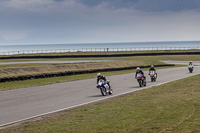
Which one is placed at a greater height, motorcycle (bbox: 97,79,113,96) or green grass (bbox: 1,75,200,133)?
motorcycle (bbox: 97,79,113,96)

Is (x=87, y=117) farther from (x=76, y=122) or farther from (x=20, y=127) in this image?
(x=20, y=127)

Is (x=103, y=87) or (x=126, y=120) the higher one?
(x=103, y=87)

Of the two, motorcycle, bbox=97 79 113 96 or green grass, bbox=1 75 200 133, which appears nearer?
green grass, bbox=1 75 200 133

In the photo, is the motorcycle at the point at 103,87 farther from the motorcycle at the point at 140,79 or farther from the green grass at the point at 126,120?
the motorcycle at the point at 140,79

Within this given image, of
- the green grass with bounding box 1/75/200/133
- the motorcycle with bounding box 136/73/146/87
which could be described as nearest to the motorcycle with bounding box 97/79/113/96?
the green grass with bounding box 1/75/200/133

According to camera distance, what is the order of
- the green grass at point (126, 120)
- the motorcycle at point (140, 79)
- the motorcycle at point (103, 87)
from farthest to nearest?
the motorcycle at point (140, 79) → the motorcycle at point (103, 87) → the green grass at point (126, 120)

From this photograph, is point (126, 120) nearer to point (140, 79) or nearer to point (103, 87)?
point (103, 87)

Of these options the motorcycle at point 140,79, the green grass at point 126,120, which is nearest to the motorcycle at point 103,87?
the green grass at point 126,120

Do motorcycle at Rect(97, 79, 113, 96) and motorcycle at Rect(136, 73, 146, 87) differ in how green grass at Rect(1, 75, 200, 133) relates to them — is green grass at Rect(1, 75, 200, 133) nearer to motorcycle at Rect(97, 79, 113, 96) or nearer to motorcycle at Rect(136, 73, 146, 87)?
motorcycle at Rect(97, 79, 113, 96)

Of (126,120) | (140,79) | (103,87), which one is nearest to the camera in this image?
(126,120)

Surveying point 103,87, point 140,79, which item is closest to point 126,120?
point 103,87

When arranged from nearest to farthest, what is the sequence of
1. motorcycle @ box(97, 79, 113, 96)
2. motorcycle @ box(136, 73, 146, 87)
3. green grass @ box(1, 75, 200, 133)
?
green grass @ box(1, 75, 200, 133) → motorcycle @ box(97, 79, 113, 96) → motorcycle @ box(136, 73, 146, 87)

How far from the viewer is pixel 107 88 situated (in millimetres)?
21469

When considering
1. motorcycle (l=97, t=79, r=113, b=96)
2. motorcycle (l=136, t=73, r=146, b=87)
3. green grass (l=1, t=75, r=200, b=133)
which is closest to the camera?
green grass (l=1, t=75, r=200, b=133)
